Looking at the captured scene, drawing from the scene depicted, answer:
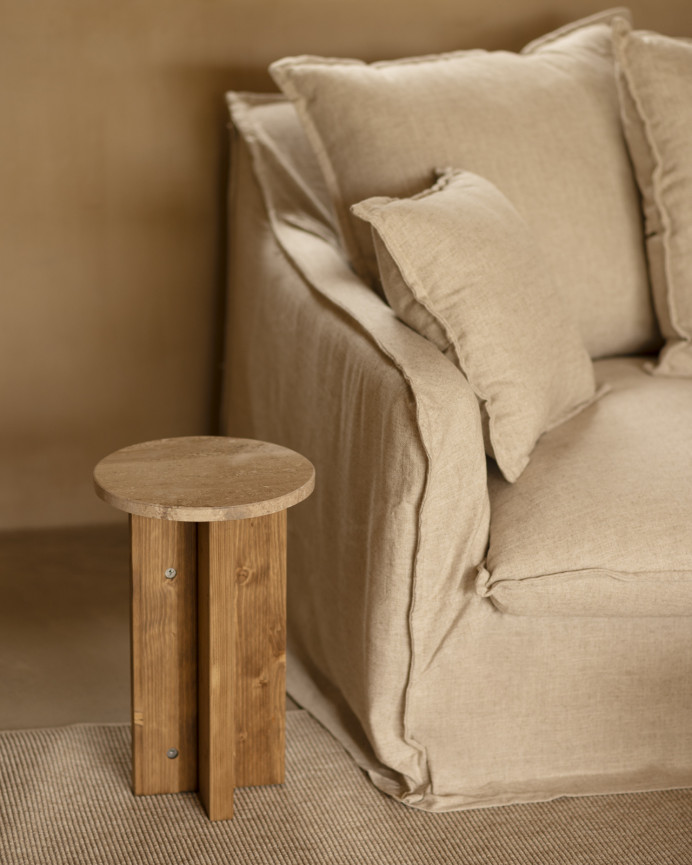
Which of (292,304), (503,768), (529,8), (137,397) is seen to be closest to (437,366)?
(292,304)

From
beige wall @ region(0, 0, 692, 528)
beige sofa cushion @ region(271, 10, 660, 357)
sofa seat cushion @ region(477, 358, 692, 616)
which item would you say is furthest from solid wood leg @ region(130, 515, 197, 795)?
beige wall @ region(0, 0, 692, 528)

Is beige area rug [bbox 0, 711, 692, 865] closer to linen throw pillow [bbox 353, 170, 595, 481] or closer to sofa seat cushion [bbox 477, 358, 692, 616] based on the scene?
sofa seat cushion [bbox 477, 358, 692, 616]

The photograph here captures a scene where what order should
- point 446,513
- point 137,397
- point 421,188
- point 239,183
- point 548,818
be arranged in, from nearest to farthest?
point 446,513, point 548,818, point 421,188, point 239,183, point 137,397

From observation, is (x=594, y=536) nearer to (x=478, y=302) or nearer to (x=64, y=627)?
(x=478, y=302)

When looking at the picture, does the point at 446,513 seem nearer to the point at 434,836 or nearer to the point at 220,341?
the point at 434,836

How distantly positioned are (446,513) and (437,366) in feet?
0.63

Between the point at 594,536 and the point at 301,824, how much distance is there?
55 cm

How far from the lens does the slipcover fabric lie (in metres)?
1.38

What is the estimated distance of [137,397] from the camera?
2281 millimetres

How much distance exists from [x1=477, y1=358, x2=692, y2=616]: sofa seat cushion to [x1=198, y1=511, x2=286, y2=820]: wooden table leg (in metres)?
0.29

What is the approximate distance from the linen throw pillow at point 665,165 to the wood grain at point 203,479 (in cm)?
79

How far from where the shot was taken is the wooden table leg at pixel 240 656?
137 centimetres

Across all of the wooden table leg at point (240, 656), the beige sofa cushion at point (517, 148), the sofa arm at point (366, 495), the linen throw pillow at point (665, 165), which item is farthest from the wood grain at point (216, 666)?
the linen throw pillow at point (665, 165)

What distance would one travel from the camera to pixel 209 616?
1364mm
